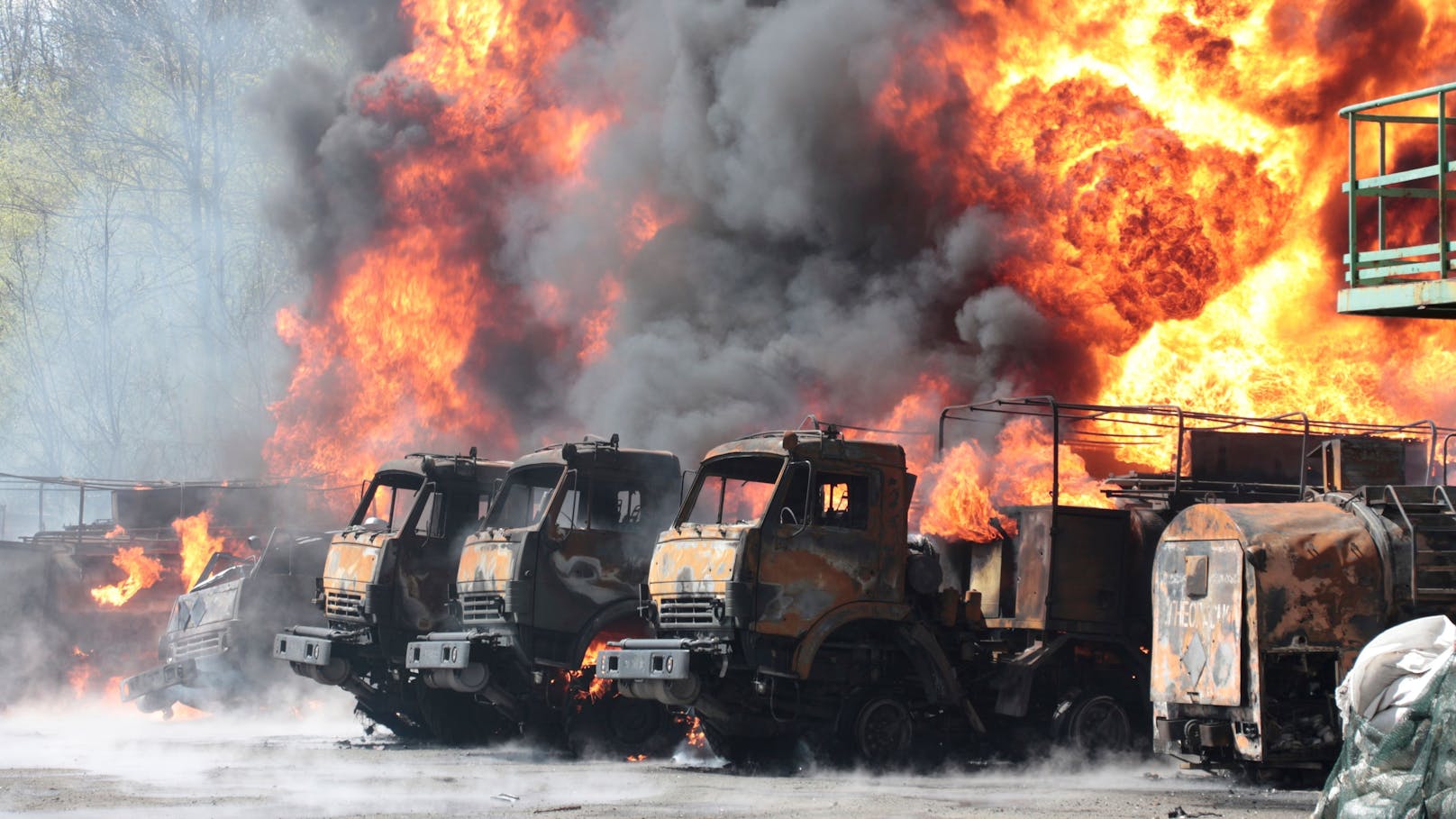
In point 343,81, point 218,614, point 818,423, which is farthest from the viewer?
point 343,81

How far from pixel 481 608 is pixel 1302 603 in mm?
8564

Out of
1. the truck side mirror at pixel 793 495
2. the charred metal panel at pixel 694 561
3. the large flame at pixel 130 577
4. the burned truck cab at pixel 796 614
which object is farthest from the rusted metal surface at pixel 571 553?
the large flame at pixel 130 577

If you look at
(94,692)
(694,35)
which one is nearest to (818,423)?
(694,35)

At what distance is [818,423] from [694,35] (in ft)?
41.4

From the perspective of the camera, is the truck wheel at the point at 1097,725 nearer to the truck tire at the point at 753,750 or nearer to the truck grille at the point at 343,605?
the truck tire at the point at 753,750

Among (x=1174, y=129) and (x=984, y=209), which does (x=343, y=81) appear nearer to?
(x=984, y=209)

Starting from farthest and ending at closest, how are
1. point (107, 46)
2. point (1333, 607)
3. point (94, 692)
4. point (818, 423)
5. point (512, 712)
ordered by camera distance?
point (107, 46) → point (94, 692) → point (512, 712) → point (818, 423) → point (1333, 607)

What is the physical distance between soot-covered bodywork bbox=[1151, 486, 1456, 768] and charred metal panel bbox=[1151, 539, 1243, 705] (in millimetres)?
14

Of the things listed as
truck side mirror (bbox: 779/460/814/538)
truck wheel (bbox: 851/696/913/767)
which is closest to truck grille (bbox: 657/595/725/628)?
truck side mirror (bbox: 779/460/814/538)

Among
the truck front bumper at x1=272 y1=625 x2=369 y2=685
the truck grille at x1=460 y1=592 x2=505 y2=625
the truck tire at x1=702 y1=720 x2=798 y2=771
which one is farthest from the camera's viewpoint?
the truck front bumper at x1=272 y1=625 x2=369 y2=685

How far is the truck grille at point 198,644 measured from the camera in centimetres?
2098

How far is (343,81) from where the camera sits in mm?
34312

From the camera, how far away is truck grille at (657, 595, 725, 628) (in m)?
14.7

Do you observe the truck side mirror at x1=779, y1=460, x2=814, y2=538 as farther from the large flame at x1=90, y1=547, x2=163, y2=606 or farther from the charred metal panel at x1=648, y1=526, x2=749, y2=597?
the large flame at x1=90, y1=547, x2=163, y2=606
